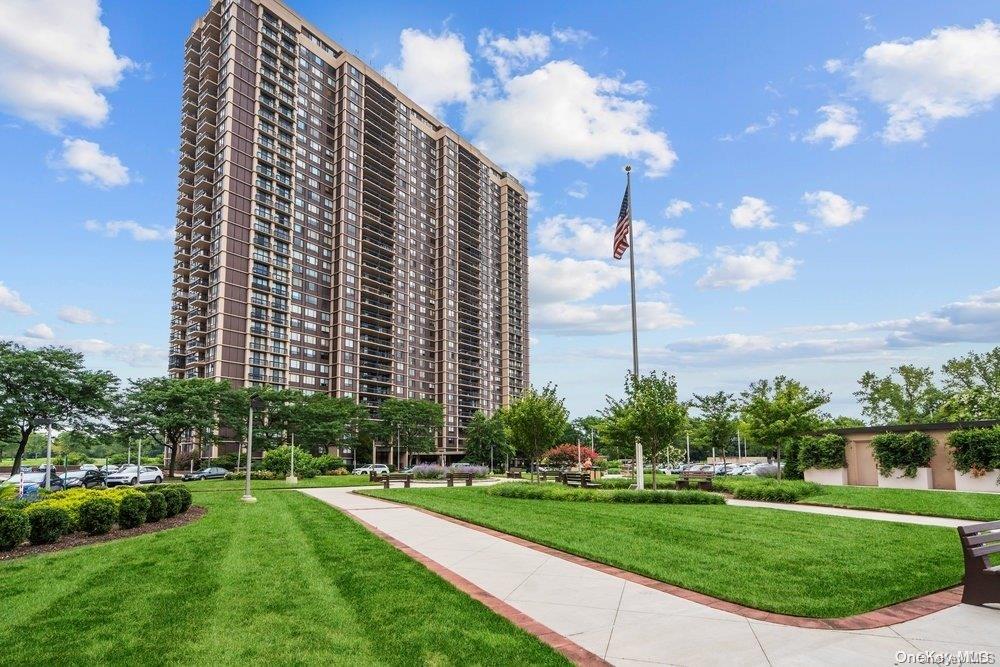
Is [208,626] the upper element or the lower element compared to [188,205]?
lower

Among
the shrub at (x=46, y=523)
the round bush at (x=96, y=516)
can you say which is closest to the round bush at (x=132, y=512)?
the round bush at (x=96, y=516)

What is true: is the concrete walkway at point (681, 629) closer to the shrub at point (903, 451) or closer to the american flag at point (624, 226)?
the american flag at point (624, 226)

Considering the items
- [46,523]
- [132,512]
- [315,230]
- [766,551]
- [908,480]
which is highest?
[315,230]

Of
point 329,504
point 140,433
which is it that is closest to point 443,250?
point 140,433

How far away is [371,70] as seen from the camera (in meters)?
116

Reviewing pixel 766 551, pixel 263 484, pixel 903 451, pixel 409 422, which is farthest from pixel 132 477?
pixel 409 422

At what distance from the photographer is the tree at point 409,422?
309 ft

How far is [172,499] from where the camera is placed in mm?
16469

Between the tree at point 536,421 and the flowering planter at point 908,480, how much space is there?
49.7ft

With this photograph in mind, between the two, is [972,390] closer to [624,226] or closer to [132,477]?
[624,226]

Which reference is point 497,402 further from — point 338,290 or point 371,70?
→ point 371,70

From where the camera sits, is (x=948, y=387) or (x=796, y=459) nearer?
(x=796, y=459)

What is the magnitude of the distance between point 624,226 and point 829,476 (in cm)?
1814

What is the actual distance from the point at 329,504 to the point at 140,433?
39557 mm
